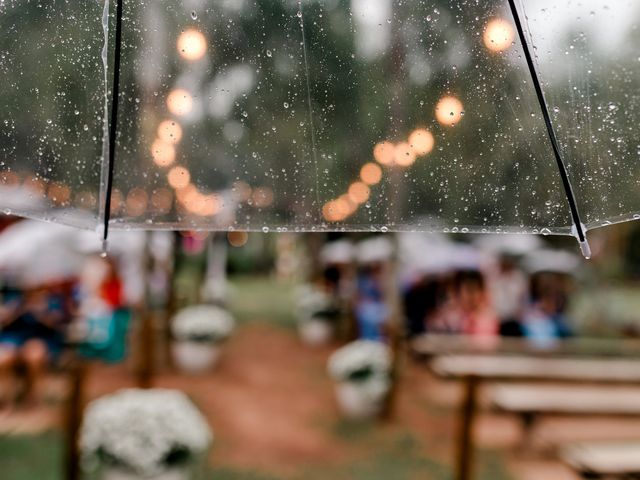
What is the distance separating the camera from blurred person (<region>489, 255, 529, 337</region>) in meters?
10.8

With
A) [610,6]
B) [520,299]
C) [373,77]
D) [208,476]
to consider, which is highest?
[610,6]

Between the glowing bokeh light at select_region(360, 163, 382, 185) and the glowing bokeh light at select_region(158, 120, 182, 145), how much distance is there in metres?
0.51

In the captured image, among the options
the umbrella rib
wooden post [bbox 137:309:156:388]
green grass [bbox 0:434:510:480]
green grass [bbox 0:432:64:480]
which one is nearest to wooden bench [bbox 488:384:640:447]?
green grass [bbox 0:434:510:480]

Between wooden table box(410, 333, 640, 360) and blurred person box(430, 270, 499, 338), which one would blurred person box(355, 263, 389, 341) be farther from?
wooden table box(410, 333, 640, 360)

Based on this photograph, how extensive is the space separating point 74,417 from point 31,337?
4159 mm

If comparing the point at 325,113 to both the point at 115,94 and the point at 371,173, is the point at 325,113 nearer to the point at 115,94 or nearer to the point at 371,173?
the point at 371,173

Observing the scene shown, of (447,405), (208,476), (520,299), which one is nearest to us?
(208,476)

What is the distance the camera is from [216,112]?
1759 millimetres

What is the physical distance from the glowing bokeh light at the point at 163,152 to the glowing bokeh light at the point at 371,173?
52cm

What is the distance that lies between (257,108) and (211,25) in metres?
0.24

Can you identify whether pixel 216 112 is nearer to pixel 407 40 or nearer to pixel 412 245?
pixel 407 40

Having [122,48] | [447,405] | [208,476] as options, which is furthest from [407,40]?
[447,405]

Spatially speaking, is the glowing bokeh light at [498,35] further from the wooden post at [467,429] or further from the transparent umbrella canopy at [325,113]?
the wooden post at [467,429]

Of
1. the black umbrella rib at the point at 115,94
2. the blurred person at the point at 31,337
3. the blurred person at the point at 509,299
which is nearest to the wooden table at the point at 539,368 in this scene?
the blurred person at the point at 509,299
